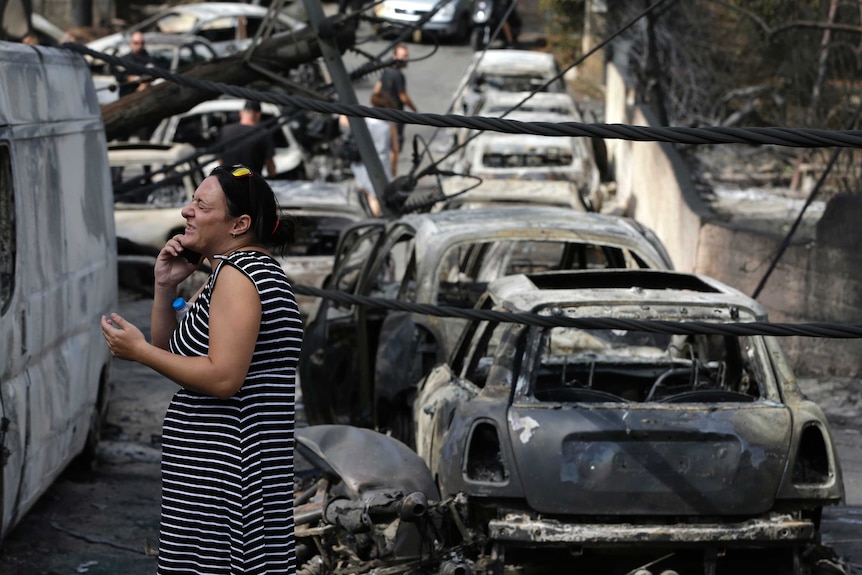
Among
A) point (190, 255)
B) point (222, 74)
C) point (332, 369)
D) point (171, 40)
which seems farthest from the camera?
point (171, 40)

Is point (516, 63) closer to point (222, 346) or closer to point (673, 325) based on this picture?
point (673, 325)

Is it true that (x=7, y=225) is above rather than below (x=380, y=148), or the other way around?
above

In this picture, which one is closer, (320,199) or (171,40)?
(320,199)

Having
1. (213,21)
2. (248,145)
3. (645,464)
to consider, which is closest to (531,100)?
(248,145)

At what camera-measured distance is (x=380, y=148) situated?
1767cm

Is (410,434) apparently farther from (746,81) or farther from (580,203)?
(746,81)

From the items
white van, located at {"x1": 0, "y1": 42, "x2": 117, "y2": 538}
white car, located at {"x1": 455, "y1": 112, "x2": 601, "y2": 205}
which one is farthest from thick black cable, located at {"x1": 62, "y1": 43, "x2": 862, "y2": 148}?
white car, located at {"x1": 455, "y1": 112, "x2": 601, "y2": 205}

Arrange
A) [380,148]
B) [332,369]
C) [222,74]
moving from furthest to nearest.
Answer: [380,148] → [222,74] → [332,369]

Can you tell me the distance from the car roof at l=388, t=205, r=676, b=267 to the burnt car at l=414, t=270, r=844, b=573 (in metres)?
1.73

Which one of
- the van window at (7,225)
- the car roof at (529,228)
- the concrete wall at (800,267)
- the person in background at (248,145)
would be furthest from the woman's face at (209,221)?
the person in background at (248,145)

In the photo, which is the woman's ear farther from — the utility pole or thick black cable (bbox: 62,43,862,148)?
the utility pole

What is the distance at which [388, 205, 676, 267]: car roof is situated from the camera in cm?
800

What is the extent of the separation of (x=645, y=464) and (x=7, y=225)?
2.98m

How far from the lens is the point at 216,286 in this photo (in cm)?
358
